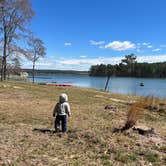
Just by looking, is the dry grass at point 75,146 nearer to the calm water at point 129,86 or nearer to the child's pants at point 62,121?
the child's pants at point 62,121

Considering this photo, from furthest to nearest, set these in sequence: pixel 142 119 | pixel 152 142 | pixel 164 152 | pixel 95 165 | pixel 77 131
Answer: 1. pixel 142 119
2. pixel 77 131
3. pixel 152 142
4. pixel 164 152
5. pixel 95 165

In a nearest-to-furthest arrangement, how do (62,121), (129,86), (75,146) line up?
(75,146) → (62,121) → (129,86)

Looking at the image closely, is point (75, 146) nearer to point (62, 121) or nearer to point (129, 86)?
point (62, 121)

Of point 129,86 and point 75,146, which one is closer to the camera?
point 75,146

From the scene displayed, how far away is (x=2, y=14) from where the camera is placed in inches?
866

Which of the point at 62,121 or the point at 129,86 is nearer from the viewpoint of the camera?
the point at 62,121

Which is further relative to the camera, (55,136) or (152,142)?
(55,136)

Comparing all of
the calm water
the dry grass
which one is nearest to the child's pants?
the dry grass

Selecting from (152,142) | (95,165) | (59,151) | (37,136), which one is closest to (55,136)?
(37,136)

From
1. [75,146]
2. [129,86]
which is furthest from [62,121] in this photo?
[129,86]

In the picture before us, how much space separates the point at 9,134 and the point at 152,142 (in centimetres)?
309

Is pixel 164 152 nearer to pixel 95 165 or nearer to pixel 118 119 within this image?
pixel 95 165

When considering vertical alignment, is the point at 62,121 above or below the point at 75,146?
above

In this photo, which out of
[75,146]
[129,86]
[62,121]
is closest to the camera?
[75,146]
